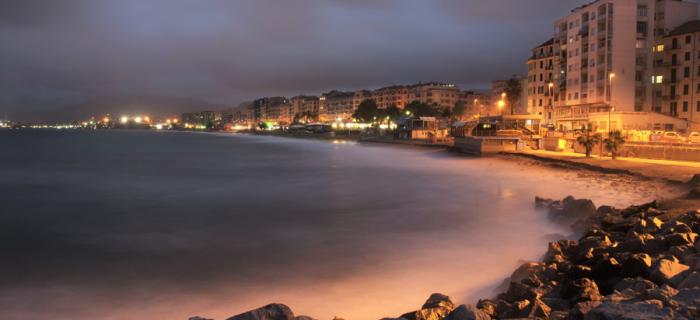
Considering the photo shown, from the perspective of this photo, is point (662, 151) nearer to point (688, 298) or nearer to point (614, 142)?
point (614, 142)

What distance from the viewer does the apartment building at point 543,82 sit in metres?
84.5

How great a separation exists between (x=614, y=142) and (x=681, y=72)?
35311 millimetres

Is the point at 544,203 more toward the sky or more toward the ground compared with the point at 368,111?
more toward the ground

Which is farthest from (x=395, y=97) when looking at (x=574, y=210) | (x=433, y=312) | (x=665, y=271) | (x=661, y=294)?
(x=661, y=294)

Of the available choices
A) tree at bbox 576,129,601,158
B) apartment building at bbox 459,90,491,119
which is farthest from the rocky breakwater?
apartment building at bbox 459,90,491,119

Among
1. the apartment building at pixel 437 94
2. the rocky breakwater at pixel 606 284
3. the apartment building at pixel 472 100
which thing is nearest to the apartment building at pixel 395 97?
the apartment building at pixel 437 94

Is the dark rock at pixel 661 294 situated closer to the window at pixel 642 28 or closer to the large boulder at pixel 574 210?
the large boulder at pixel 574 210

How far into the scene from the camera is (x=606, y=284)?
28.5ft

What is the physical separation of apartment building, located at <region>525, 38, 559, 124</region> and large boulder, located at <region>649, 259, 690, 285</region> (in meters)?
78.8

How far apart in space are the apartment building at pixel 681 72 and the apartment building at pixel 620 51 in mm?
1133

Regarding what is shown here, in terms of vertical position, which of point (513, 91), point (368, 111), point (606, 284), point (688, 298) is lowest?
point (606, 284)

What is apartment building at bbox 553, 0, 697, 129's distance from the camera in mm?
63594

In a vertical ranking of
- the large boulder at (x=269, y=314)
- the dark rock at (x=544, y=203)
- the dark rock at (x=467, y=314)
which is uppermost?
the dark rock at (x=467, y=314)

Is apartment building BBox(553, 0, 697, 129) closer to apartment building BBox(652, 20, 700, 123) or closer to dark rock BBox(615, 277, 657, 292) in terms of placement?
apartment building BBox(652, 20, 700, 123)
